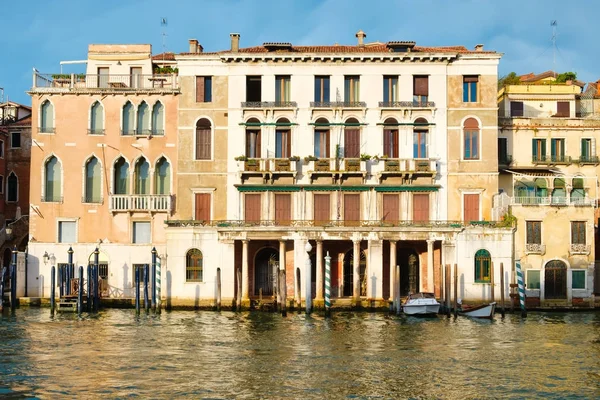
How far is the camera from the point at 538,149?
4919 centimetres

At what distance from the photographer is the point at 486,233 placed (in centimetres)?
4375

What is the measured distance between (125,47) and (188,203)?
33.1 feet

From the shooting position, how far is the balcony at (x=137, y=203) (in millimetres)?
46688

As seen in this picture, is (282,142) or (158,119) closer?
(282,142)

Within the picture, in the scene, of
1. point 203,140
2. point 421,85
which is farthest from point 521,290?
point 203,140

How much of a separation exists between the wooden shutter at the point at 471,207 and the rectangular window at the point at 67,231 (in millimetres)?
20677

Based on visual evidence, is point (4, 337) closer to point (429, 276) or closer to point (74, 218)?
point (74, 218)

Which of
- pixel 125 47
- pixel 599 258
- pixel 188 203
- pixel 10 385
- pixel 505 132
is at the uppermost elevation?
pixel 125 47

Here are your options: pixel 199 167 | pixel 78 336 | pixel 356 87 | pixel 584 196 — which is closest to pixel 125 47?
pixel 199 167

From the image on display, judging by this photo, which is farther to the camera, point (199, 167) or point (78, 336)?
point (199, 167)

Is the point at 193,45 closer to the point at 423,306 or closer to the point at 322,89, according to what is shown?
the point at 322,89

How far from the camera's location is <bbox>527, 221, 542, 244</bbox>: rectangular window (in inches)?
1785

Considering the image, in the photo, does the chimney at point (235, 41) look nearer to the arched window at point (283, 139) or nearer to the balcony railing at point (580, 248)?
the arched window at point (283, 139)

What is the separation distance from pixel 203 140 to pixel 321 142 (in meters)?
6.21
